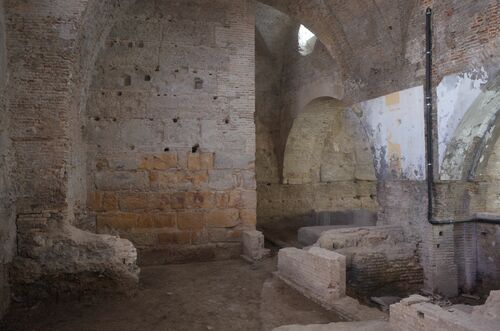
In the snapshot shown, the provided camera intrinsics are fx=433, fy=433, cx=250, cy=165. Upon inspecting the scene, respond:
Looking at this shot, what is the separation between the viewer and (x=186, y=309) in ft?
16.8

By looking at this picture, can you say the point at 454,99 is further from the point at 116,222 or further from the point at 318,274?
the point at 116,222

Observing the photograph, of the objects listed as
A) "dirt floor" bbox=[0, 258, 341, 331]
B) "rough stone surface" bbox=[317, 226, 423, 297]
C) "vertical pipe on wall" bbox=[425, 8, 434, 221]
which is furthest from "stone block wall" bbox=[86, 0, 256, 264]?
"vertical pipe on wall" bbox=[425, 8, 434, 221]

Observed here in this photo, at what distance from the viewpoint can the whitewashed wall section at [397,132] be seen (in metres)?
7.02

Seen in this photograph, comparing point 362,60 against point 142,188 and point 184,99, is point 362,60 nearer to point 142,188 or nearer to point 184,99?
point 184,99

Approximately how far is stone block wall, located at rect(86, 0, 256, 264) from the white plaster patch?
10.4 ft

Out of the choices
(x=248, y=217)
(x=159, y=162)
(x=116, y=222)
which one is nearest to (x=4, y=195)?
(x=116, y=222)

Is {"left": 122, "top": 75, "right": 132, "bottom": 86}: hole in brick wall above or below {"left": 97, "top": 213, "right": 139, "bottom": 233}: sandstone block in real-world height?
above

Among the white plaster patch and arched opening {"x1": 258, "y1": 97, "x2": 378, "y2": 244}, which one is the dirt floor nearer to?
the white plaster patch

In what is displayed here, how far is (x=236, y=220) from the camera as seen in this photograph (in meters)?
7.82

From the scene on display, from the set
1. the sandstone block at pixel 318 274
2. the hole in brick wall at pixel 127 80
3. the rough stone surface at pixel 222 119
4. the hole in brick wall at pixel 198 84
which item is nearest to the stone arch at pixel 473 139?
the rough stone surface at pixel 222 119

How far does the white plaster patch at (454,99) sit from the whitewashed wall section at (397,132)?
33cm

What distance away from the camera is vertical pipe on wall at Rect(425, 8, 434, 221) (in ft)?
21.7

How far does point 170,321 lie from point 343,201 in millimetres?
8884

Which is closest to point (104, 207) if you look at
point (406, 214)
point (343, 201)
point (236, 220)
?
point (236, 220)
